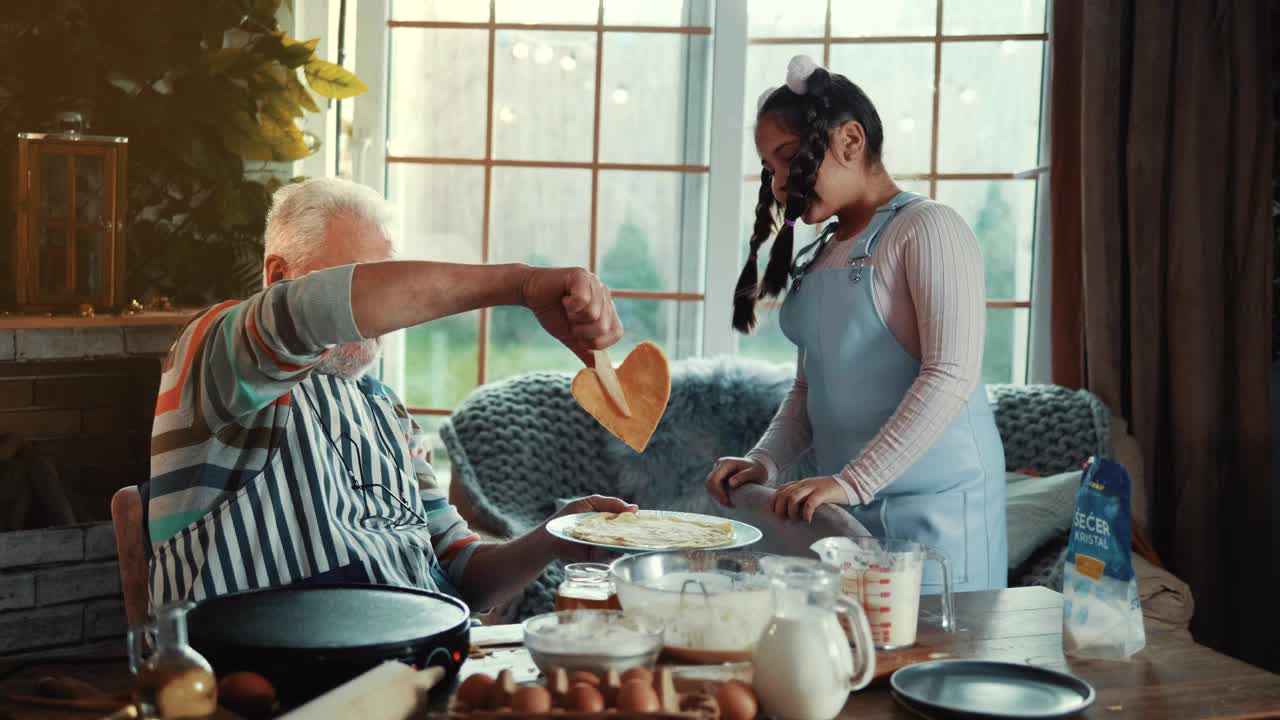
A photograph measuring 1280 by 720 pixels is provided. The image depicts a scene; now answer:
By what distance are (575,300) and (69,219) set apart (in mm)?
1741

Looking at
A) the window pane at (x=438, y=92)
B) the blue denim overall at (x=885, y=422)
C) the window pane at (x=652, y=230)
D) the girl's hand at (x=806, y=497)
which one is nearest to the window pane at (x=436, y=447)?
the window pane at (x=652, y=230)

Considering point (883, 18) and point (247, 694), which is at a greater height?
point (883, 18)

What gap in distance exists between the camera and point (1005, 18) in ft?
11.4

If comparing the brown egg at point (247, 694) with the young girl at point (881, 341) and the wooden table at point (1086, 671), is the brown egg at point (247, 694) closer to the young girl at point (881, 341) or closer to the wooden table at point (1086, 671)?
the wooden table at point (1086, 671)

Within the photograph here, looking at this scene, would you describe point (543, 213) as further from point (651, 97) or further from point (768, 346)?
point (768, 346)

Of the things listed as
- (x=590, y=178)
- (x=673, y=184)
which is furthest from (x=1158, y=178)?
(x=590, y=178)

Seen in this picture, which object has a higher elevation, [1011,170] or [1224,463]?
[1011,170]

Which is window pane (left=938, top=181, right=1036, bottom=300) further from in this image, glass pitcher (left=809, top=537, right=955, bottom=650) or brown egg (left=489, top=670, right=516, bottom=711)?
brown egg (left=489, top=670, right=516, bottom=711)

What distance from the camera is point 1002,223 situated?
355 cm

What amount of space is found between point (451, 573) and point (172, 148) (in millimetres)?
1510

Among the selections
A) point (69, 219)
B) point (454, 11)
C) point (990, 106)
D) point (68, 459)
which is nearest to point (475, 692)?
point (69, 219)

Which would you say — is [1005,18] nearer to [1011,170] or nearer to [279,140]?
[1011,170]

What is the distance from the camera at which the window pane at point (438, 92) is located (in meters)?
3.49

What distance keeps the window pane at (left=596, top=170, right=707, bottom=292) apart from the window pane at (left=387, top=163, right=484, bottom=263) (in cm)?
38
